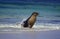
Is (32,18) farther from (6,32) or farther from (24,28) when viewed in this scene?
(6,32)

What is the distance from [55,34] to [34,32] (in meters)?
0.73

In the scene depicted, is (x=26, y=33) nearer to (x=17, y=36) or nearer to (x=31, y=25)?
(x=17, y=36)

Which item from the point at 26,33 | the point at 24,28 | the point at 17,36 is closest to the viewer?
the point at 17,36

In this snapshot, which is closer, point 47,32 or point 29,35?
point 29,35

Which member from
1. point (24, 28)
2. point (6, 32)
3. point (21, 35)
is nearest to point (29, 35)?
point (21, 35)

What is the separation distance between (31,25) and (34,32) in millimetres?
1421

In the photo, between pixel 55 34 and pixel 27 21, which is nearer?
pixel 55 34

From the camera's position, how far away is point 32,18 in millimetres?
11188

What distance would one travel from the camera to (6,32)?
31.5ft

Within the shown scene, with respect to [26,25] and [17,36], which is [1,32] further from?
[26,25]

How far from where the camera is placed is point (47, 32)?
9.77m

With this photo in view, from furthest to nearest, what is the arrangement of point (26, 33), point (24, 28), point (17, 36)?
1. point (24, 28)
2. point (26, 33)
3. point (17, 36)

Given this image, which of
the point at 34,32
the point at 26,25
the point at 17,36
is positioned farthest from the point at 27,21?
the point at 17,36

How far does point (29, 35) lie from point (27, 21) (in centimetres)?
208
